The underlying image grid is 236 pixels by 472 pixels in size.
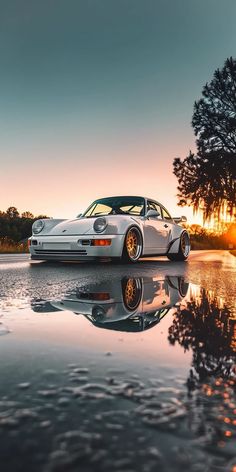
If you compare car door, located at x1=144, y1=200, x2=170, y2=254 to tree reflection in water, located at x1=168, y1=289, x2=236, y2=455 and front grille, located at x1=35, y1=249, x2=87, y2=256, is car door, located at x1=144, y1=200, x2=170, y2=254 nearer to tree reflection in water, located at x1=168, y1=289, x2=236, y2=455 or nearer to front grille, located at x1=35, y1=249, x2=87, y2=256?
front grille, located at x1=35, y1=249, x2=87, y2=256

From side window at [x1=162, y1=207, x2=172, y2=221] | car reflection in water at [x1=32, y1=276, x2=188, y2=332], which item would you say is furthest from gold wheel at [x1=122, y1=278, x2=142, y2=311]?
Answer: side window at [x1=162, y1=207, x2=172, y2=221]

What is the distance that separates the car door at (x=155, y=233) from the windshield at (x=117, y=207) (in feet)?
0.97

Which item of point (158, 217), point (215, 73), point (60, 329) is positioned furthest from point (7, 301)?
point (215, 73)

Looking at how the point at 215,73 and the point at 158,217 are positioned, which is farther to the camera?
the point at 215,73

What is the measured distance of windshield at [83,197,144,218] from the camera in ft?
33.2

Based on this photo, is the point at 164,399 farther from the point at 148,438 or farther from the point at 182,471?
the point at 182,471

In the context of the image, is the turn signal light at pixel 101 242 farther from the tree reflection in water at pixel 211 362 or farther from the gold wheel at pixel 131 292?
the tree reflection in water at pixel 211 362

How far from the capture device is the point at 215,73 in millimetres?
30766

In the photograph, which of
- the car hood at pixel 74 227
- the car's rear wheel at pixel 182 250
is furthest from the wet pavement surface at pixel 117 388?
the car's rear wheel at pixel 182 250

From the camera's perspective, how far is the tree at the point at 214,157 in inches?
1128

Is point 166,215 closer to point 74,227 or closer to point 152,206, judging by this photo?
point 152,206

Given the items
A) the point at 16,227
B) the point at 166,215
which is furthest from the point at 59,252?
the point at 16,227

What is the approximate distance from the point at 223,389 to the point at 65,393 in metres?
0.58

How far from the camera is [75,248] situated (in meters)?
8.50
